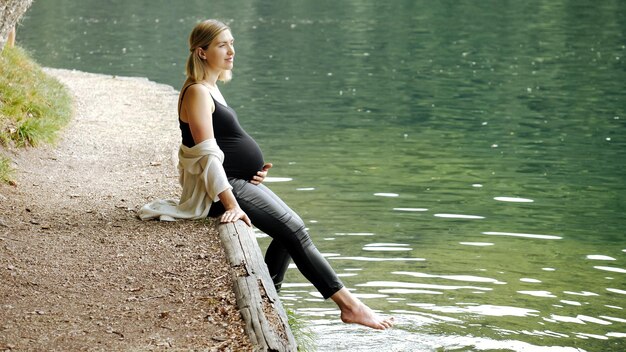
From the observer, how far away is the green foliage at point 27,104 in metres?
12.1

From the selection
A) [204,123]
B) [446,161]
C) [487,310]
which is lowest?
[446,161]

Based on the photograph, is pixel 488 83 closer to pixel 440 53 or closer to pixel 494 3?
pixel 440 53

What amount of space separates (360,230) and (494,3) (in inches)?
1556

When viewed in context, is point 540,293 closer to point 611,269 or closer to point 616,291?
point 616,291

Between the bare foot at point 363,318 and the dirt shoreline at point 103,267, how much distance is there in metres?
0.90

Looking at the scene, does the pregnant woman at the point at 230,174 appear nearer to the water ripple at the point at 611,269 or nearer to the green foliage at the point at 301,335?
the green foliage at the point at 301,335

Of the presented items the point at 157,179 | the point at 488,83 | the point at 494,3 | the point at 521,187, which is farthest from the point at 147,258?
the point at 494,3

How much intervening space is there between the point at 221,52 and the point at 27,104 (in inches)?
253

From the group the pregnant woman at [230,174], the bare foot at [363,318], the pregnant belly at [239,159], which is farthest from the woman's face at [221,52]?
the bare foot at [363,318]

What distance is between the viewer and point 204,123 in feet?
24.7

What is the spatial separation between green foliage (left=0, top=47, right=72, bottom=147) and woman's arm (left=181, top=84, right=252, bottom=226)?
15.4ft

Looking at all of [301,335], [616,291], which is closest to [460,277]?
[616,291]

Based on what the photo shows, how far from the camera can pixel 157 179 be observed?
11.1m

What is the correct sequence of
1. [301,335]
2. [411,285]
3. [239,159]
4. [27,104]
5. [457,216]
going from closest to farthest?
[301,335] < [239,159] < [411,285] < [457,216] < [27,104]
